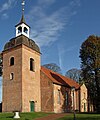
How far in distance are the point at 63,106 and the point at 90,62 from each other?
9.55 metres

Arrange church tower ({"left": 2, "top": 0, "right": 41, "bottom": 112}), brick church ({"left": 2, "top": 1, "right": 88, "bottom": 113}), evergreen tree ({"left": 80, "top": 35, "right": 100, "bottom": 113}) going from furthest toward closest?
evergreen tree ({"left": 80, "top": 35, "right": 100, "bottom": 113}) → brick church ({"left": 2, "top": 1, "right": 88, "bottom": 113}) → church tower ({"left": 2, "top": 0, "right": 41, "bottom": 112})

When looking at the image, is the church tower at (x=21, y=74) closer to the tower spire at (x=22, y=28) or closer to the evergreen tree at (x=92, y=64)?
the tower spire at (x=22, y=28)

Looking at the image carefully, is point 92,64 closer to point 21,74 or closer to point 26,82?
point 26,82

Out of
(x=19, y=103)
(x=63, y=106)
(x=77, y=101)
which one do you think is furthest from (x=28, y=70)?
(x=77, y=101)

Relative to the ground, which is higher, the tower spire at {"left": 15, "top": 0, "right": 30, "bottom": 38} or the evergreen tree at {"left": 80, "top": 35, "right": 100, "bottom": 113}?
the tower spire at {"left": 15, "top": 0, "right": 30, "bottom": 38}

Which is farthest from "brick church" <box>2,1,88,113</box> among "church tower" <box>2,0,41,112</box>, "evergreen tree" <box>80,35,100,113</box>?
"evergreen tree" <box>80,35,100,113</box>

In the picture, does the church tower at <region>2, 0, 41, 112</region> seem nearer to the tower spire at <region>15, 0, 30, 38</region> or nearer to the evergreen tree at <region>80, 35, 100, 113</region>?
the tower spire at <region>15, 0, 30, 38</region>

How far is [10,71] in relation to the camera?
127 ft

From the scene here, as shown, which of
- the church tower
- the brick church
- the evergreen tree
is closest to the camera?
the church tower

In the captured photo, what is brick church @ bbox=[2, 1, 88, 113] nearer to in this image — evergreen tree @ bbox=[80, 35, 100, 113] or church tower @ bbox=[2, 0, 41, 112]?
church tower @ bbox=[2, 0, 41, 112]

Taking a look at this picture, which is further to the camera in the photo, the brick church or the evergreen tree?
the evergreen tree

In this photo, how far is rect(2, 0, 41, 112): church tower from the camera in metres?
36.8

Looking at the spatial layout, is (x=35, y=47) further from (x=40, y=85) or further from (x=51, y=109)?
(x=51, y=109)

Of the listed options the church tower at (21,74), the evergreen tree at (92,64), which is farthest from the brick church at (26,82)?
the evergreen tree at (92,64)
